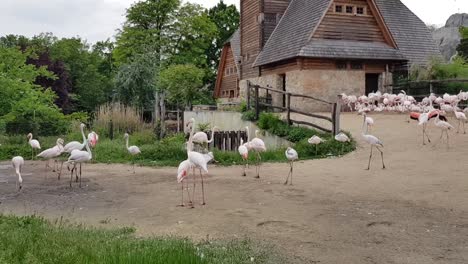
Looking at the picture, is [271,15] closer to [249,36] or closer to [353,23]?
[249,36]

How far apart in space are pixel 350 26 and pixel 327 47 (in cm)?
270

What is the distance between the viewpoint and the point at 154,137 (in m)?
20.6

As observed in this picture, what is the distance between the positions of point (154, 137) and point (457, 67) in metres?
17.7

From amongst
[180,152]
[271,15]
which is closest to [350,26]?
[271,15]

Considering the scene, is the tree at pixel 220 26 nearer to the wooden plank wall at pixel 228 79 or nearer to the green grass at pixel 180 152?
the wooden plank wall at pixel 228 79

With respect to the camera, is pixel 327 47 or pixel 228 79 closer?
pixel 327 47

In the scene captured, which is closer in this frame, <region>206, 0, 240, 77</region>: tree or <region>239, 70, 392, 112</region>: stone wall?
<region>239, 70, 392, 112</region>: stone wall

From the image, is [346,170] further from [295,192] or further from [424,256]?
[424,256]

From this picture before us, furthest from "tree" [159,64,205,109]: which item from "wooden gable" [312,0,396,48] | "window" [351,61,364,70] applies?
"window" [351,61,364,70]

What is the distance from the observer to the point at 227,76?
140 feet

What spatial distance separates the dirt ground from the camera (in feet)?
18.6

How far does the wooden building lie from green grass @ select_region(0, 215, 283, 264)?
68.6ft

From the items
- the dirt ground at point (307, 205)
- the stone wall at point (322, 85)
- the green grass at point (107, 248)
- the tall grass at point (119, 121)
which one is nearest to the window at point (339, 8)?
the stone wall at point (322, 85)

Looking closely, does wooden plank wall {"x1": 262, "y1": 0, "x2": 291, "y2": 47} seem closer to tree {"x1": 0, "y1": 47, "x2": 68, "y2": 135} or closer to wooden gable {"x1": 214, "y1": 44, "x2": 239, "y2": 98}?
wooden gable {"x1": 214, "y1": 44, "x2": 239, "y2": 98}
